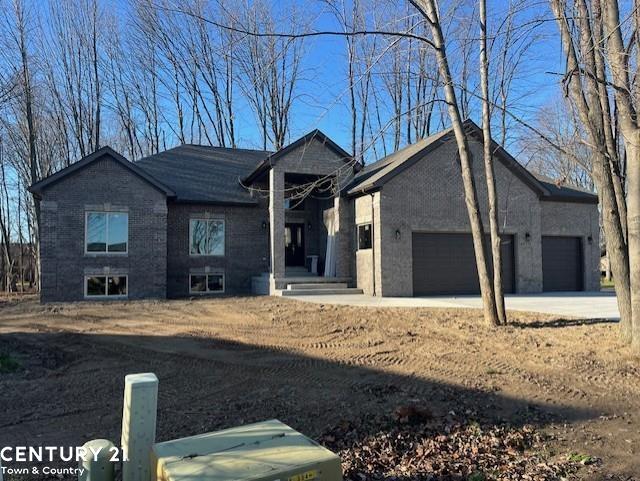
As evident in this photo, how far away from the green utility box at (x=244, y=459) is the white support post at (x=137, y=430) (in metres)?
0.23

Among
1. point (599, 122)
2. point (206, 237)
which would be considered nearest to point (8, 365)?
point (599, 122)

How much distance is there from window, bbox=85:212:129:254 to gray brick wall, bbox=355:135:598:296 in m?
8.74

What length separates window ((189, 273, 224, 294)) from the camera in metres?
18.5

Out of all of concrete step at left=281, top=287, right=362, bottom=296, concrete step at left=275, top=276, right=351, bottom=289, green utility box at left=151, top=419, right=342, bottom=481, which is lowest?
concrete step at left=281, top=287, right=362, bottom=296

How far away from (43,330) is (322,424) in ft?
26.0

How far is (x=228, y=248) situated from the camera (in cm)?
1902

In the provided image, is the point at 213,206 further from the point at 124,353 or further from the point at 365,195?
the point at 124,353

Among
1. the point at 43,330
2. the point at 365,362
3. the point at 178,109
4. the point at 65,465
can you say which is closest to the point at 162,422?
the point at 65,465

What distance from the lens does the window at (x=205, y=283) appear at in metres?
18.5

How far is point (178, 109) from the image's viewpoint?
33.7m

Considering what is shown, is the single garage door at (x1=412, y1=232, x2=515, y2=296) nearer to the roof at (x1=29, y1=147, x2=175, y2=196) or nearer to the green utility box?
the roof at (x1=29, y1=147, x2=175, y2=196)

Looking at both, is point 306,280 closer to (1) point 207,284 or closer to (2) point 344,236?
(2) point 344,236

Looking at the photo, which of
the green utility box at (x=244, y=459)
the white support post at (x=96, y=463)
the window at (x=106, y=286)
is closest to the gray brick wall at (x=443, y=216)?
the window at (x=106, y=286)

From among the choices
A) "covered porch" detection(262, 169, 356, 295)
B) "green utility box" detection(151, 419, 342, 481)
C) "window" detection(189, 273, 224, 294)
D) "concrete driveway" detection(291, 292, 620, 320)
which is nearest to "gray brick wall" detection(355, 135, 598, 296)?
"covered porch" detection(262, 169, 356, 295)
